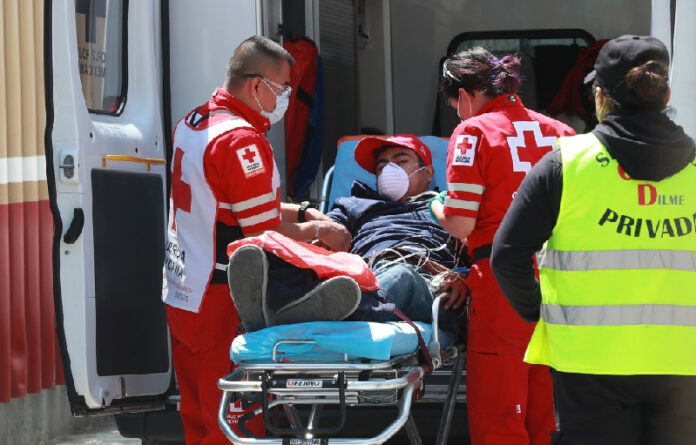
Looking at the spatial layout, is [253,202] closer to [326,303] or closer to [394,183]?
[326,303]

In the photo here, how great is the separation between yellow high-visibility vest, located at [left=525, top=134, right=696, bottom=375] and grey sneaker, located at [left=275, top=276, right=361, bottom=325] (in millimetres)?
733

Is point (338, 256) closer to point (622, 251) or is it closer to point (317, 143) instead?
point (622, 251)

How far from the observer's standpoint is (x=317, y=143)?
5.96 m

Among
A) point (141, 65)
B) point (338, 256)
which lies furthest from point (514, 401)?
point (141, 65)

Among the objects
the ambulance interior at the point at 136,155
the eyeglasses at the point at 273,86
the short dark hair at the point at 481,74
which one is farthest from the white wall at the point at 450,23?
the short dark hair at the point at 481,74

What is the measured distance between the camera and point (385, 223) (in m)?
4.25

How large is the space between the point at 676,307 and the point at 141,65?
96.1 inches

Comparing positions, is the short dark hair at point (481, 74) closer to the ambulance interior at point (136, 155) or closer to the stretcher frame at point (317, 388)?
the ambulance interior at point (136, 155)

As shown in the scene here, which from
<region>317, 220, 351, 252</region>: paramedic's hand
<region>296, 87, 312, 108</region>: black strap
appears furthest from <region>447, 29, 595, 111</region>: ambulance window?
<region>317, 220, 351, 252</region>: paramedic's hand

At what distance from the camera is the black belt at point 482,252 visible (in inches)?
140

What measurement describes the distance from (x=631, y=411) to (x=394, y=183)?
2.06 m

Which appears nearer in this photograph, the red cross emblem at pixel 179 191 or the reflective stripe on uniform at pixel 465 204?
the reflective stripe on uniform at pixel 465 204

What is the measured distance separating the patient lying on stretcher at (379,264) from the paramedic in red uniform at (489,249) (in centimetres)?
16

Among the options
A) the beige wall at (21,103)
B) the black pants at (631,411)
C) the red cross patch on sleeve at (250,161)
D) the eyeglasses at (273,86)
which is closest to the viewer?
the black pants at (631,411)
